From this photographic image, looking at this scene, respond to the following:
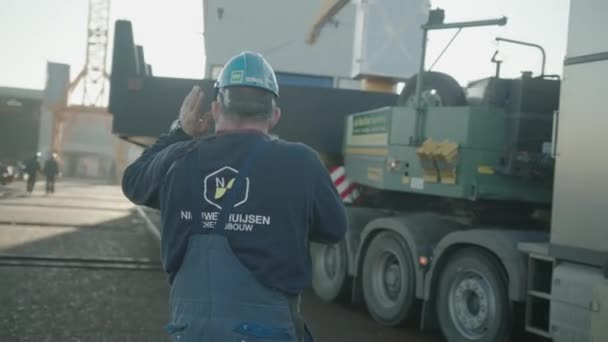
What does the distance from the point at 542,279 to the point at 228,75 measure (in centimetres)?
333

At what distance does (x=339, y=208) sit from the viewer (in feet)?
8.11

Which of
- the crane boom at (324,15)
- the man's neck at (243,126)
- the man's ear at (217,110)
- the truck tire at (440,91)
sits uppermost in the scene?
the crane boom at (324,15)

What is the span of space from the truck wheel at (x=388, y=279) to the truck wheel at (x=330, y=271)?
52cm

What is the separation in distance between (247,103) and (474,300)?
3809 millimetres

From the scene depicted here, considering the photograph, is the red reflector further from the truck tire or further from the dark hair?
the dark hair

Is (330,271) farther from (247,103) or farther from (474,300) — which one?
(247,103)

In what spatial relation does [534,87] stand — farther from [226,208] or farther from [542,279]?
[226,208]

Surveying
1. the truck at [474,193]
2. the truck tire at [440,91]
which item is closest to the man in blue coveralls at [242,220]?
the truck at [474,193]

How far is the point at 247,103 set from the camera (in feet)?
7.91

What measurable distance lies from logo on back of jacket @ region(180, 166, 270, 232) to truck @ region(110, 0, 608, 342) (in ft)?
7.28

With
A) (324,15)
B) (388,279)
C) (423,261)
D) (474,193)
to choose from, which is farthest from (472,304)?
(324,15)

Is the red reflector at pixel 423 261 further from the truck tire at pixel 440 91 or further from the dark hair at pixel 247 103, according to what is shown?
the dark hair at pixel 247 103

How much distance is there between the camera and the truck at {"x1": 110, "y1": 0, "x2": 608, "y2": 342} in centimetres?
412

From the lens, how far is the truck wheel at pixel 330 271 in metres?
7.75
